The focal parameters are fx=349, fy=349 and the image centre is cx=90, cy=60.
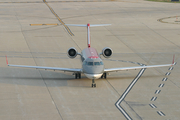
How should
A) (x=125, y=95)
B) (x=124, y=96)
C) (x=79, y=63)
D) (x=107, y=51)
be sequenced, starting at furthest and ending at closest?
(x=79, y=63) → (x=107, y=51) → (x=125, y=95) → (x=124, y=96)

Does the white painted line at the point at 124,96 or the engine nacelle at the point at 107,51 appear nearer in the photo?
the white painted line at the point at 124,96

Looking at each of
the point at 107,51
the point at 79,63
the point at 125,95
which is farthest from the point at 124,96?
the point at 79,63

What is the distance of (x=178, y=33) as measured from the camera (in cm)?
4975

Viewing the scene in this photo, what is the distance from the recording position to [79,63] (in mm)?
35719

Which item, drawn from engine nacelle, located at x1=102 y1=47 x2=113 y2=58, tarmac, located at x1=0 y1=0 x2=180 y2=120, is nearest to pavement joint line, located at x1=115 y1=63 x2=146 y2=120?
tarmac, located at x1=0 y1=0 x2=180 y2=120

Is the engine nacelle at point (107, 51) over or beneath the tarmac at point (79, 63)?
over

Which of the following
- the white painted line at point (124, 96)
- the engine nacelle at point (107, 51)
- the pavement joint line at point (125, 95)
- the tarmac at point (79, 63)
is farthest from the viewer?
the engine nacelle at point (107, 51)

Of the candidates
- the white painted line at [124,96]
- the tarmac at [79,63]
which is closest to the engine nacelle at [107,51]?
the tarmac at [79,63]

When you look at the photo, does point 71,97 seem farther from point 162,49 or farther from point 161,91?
point 162,49

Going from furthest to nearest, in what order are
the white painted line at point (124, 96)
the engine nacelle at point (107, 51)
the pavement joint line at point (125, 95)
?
the engine nacelle at point (107, 51) < the pavement joint line at point (125, 95) < the white painted line at point (124, 96)

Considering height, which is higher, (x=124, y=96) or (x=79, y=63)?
(x=124, y=96)

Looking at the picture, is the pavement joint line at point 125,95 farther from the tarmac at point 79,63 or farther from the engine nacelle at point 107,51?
the engine nacelle at point 107,51

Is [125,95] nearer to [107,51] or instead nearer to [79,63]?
[107,51]

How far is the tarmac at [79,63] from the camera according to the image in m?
24.3
